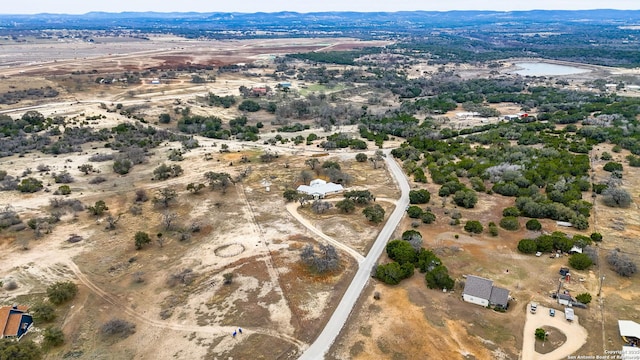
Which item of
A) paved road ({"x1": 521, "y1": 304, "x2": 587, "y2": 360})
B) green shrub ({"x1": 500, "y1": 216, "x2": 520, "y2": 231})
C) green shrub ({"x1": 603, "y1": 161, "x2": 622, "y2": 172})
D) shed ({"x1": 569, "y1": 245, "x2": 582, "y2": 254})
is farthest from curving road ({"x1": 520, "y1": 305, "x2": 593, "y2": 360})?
Result: green shrub ({"x1": 603, "y1": 161, "x2": 622, "y2": 172})

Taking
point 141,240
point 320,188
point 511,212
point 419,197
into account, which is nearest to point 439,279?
point 419,197

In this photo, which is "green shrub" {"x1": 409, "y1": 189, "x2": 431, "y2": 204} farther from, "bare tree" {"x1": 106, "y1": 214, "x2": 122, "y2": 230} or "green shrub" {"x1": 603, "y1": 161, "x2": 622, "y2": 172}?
"bare tree" {"x1": 106, "y1": 214, "x2": 122, "y2": 230}

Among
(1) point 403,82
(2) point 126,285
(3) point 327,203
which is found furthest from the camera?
(1) point 403,82

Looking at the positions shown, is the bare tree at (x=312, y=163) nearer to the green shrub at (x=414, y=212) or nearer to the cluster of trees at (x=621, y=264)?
the green shrub at (x=414, y=212)

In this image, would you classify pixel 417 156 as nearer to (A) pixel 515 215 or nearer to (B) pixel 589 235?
(A) pixel 515 215

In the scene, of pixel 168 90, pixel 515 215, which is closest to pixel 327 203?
pixel 515 215

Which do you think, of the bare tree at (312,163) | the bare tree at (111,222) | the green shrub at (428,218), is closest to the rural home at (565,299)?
the green shrub at (428,218)
